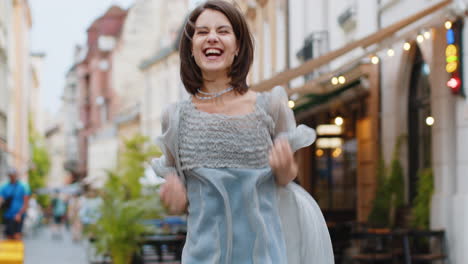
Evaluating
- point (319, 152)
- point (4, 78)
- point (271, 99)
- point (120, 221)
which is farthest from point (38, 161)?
point (271, 99)

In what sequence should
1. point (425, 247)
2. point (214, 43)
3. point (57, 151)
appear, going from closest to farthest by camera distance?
point (214, 43), point (425, 247), point (57, 151)

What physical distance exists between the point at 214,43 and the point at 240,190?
555 mm

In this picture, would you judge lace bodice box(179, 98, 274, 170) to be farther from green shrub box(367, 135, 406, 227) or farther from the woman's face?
green shrub box(367, 135, 406, 227)

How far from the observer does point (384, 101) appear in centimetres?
1375

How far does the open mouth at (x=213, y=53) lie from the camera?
3088 mm

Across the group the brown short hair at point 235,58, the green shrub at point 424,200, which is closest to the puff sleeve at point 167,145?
the brown short hair at point 235,58

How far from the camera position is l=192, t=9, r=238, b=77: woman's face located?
122 inches

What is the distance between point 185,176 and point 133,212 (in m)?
7.86

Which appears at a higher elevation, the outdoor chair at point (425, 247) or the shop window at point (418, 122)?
the shop window at point (418, 122)

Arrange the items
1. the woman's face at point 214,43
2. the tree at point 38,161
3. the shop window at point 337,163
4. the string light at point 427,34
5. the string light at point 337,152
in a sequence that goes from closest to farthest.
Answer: the woman's face at point 214,43, the string light at point 427,34, the shop window at point 337,163, the string light at point 337,152, the tree at point 38,161

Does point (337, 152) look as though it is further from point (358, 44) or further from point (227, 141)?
point (227, 141)

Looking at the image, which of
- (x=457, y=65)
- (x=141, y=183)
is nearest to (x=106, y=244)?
(x=141, y=183)

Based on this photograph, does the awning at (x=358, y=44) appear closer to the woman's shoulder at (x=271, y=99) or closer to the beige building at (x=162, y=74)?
the woman's shoulder at (x=271, y=99)

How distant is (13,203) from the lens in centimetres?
1295
